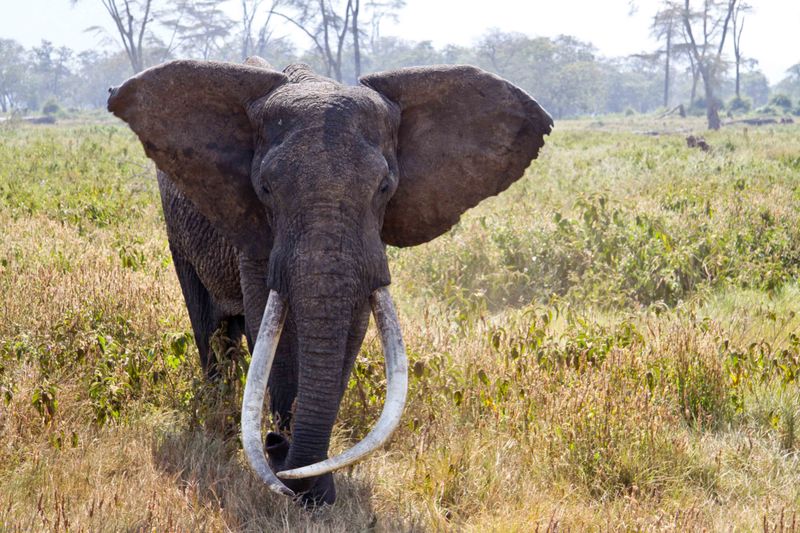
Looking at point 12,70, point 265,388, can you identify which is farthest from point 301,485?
point 12,70

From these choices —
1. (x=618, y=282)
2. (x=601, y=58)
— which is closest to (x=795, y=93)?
(x=601, y=58)

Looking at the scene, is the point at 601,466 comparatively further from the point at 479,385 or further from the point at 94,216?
the point at 94,216

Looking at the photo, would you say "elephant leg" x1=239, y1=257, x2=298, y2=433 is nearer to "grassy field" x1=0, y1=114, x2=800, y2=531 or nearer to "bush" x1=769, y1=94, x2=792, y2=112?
"grassy field" x1=0, y1=114, x2=800, y2=531

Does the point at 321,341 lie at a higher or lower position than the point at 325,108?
lower

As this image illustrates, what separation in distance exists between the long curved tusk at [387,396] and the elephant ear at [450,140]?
687 millimetres

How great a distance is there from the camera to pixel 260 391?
3088 mm

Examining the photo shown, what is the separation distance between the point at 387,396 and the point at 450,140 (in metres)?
1.43

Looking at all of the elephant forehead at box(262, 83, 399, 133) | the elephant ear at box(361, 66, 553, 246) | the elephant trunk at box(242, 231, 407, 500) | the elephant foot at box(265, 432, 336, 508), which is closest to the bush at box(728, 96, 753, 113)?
the elephant ear at box(361, 66, 553, 246)

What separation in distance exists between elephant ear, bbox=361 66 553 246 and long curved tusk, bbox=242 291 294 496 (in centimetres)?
86

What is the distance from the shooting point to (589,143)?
82.7 ft

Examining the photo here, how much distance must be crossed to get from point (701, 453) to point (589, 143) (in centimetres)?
2196

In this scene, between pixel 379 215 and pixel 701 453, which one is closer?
pixel 379 215

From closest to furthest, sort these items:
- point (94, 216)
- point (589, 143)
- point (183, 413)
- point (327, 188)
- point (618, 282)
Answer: point (327, 188)
point (183, 413)
point (618, 282)
point (94, 216)
point (589, 143)

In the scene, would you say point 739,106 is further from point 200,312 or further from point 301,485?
point 301,485
